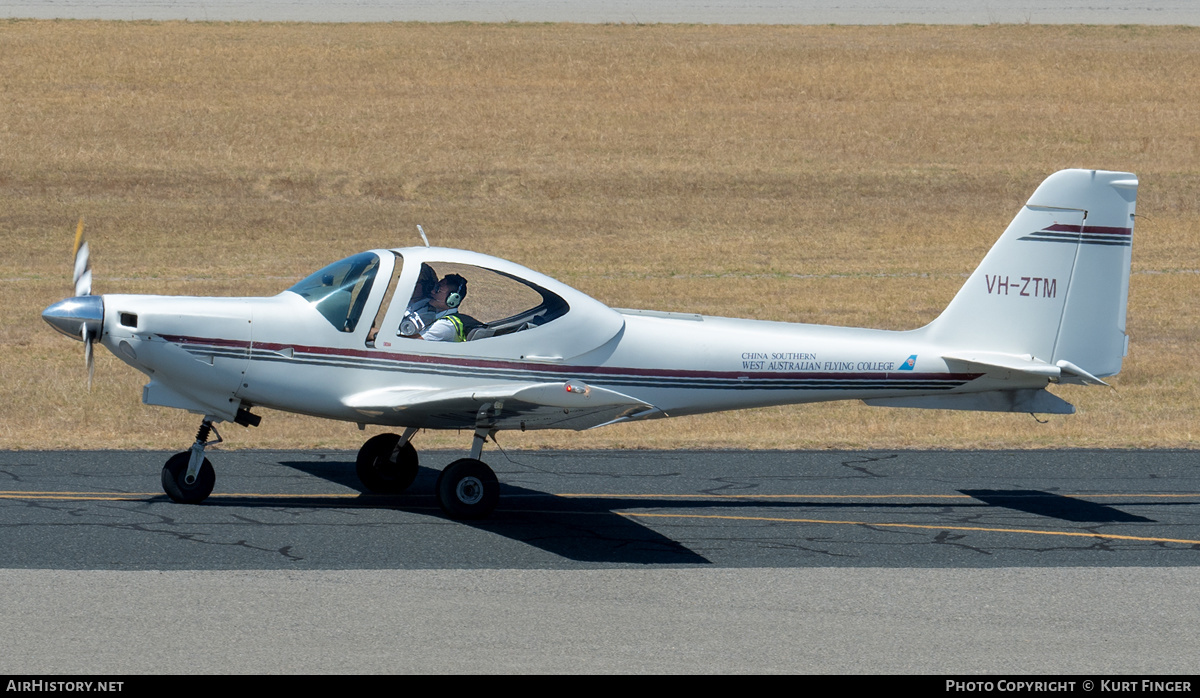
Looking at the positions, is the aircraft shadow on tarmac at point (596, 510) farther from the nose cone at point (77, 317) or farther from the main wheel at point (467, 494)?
the nose cone at point (77, 317)

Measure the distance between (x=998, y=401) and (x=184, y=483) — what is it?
6652 millimetres

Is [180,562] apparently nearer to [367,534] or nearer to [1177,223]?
[367,534]

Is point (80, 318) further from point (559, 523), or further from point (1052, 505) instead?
point (1052, 505)

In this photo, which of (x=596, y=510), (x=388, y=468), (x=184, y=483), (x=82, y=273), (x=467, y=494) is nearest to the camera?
(x=467, y=494)

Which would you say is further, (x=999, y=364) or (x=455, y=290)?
(x=999, y=364)

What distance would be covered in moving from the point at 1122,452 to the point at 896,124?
30234 mm

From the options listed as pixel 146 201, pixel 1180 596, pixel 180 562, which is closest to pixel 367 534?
pixel 180 562

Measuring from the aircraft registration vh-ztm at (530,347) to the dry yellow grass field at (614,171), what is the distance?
2.98 m

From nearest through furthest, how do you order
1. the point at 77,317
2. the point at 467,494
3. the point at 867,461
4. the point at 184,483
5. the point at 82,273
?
the point at 77,317, the point at 467,494, the point at 184,483, the point at 82,273, the point at 867,461

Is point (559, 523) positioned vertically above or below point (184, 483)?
below

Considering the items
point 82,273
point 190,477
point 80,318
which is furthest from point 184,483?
point 82,273

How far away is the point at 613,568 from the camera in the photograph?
924cm
